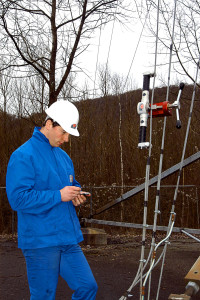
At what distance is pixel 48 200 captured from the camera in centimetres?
305

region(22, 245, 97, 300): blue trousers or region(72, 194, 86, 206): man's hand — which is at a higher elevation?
region(72, 194, 86, 206): man's hand

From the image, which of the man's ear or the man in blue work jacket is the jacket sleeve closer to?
the man in blue work jacket

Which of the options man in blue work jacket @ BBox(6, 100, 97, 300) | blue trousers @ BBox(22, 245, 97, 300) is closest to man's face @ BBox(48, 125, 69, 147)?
man in blue work jacket @ BBox(6, 100, 97, 300)

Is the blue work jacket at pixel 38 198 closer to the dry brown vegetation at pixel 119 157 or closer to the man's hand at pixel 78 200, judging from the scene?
the man's hand at pixel 78 200

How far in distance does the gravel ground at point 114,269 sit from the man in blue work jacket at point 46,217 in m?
2.13

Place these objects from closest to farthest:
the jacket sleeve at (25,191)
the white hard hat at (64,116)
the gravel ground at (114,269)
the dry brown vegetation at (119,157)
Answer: the jacket sleeve at (25,191) → the white hard hat at (64,116) → the gravel ground at (114,269) → the dry brown vegetation at (119,157)

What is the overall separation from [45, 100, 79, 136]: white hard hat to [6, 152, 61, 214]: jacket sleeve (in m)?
0.41

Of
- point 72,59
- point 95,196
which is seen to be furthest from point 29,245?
point 95,196

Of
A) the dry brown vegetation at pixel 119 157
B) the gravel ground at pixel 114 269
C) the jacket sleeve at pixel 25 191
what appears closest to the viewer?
the jacket sleeve at pixel 25 191

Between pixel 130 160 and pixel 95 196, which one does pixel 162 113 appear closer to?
pixel 95 196

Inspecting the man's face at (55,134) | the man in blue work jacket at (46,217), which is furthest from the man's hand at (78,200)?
the man's face at (55,134)

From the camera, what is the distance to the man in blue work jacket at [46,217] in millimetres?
3027

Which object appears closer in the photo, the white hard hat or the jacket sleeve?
the jacket sleeve

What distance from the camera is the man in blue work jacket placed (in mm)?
3027
